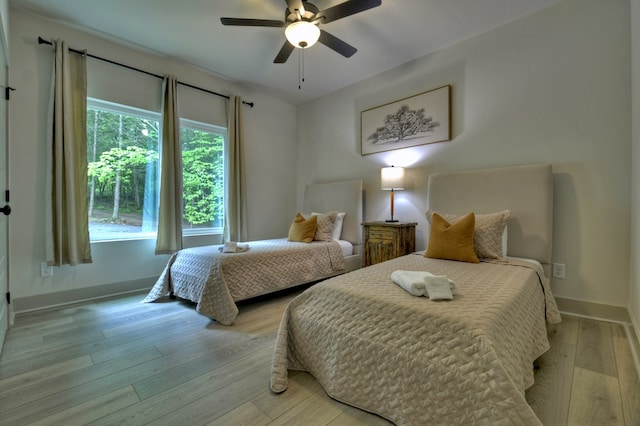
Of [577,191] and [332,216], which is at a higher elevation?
[577,191]

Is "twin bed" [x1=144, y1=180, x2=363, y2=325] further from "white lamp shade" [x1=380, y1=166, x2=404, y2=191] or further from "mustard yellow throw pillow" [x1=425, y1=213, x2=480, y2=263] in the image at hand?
"mustard yellow throw pillow" [x1=425, y1=213, x2=480, y2=263]

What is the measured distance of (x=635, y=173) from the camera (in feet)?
6.81

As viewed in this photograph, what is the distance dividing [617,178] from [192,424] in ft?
11.4

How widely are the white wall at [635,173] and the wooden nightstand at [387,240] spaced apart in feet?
5.88

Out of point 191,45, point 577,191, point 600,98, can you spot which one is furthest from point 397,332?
point 191,45

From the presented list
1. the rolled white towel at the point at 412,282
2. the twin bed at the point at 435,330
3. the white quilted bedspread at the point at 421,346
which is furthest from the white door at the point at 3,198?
the rolled white towel at the point at 412,282

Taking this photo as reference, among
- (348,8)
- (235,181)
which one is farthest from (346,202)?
(348,8)

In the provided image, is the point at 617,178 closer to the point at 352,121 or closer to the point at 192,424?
the point at 352,121

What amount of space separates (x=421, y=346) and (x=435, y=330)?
9 cm

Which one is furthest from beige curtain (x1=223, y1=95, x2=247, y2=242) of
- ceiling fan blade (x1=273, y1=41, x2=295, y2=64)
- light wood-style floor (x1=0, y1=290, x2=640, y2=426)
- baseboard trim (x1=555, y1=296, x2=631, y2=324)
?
baseboard trim (x1=555, y1=296, x2=631, y2=324)

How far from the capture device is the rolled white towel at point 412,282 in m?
1.47

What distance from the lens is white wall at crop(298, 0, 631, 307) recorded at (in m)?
2.34

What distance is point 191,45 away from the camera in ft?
10.6

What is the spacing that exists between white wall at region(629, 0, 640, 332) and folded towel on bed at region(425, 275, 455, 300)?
5.04ft
